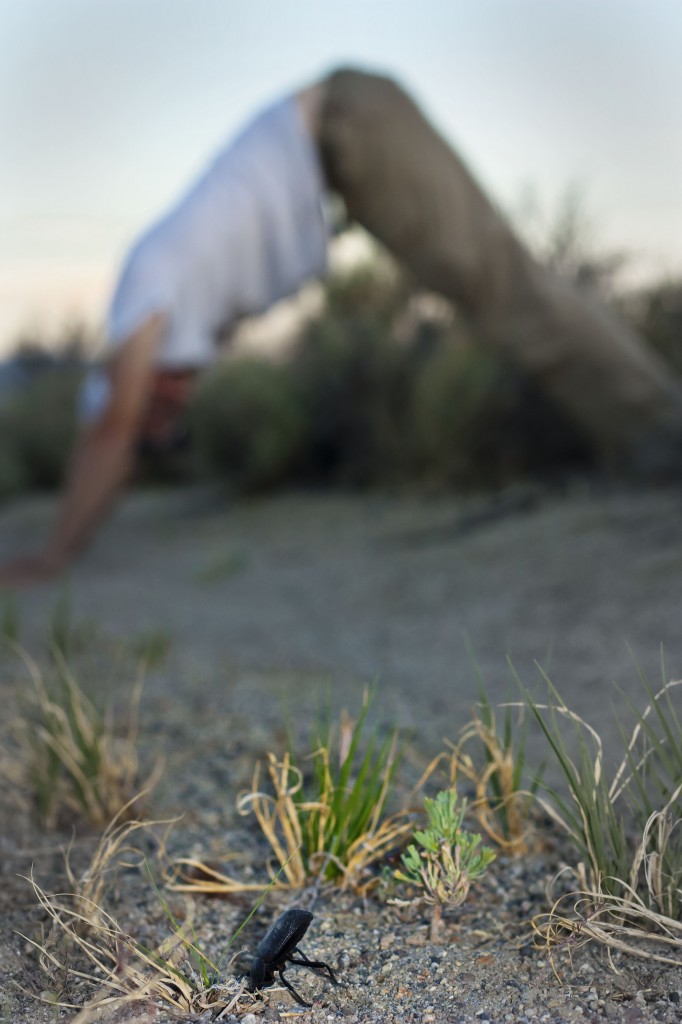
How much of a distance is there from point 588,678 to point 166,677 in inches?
44.0

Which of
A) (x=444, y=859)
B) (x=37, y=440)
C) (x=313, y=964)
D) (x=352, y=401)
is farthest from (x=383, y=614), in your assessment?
(x=37, y=440)

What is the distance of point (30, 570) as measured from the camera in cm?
467

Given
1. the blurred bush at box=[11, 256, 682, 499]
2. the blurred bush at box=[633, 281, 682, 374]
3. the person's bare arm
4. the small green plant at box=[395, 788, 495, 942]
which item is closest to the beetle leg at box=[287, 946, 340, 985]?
the small green plant at box=[395, 788, 495, 942]

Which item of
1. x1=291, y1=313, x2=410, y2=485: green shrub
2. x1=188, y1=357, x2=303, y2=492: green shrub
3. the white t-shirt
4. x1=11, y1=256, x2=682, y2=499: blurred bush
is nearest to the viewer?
the white t-shirt

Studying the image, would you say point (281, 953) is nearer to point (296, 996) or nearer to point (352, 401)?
point (296, 996)

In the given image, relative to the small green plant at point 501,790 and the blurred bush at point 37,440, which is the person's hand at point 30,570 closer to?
the small green plant at point 501,790

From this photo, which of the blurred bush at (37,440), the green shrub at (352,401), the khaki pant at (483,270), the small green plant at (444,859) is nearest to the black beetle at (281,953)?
the small green plant at (444,859)

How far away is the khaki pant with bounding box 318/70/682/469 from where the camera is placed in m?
4.44

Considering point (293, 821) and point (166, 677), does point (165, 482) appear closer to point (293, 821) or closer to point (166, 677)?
point (166, 677)

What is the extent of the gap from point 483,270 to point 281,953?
3690mm

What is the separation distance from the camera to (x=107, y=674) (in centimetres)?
293

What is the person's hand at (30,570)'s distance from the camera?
449 cm

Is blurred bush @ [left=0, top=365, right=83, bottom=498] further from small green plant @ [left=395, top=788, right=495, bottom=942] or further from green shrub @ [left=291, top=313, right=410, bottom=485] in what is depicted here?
small green plant @ [left=395, top=788, right=495, bottom=942]

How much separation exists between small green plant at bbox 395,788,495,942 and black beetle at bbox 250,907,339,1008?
0.17 metres
